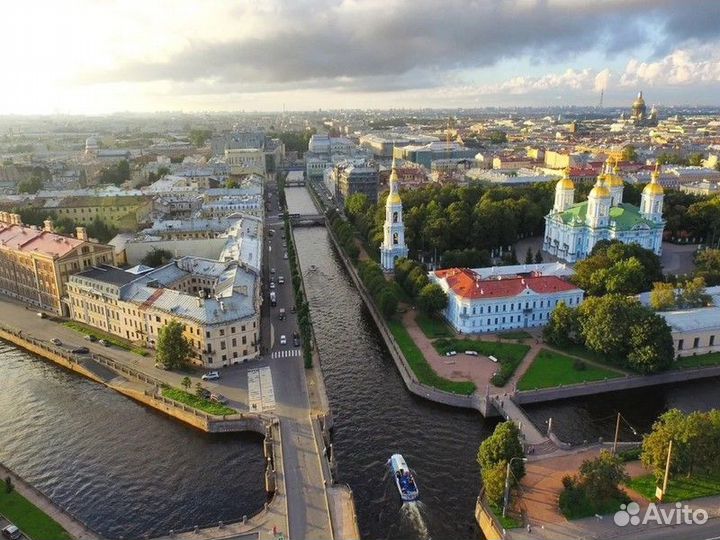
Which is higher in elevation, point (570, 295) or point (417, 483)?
point (570, 295)

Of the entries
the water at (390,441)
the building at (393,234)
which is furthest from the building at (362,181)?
the water at (390,441)

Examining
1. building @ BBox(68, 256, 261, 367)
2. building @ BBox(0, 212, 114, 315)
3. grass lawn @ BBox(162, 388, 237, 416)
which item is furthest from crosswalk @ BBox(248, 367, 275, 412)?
building @ BBox(0, 212, 114, 315)

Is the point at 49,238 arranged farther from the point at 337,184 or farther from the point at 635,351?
the point at 337,184

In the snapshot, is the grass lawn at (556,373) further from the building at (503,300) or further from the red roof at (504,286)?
the red roof at (504,286)

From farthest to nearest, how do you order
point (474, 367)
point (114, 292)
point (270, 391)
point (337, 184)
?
point (337, 184) → point (114, 292) → point (474, 367) → point (270, 391)

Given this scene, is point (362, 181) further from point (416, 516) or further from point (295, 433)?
point (416, 516)

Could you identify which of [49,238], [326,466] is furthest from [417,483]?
[49,238]

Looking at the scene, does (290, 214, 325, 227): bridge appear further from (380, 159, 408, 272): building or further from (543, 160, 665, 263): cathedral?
(543, 160, 665, 263): cathedral
